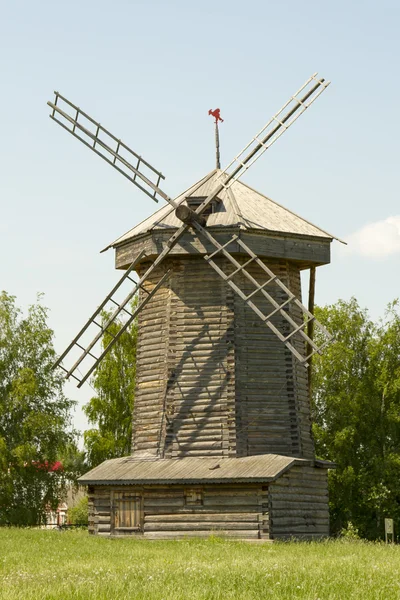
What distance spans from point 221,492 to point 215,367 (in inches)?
132

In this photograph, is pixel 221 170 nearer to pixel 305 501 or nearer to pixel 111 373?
pixel 305 501

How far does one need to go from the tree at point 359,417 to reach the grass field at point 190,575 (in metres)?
20.2

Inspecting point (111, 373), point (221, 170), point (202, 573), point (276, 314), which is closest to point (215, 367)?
point (276, 314)

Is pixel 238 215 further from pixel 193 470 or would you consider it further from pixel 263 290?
pixel 193 470

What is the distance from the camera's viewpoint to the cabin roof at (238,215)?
26.9m

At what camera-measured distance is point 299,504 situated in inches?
1029

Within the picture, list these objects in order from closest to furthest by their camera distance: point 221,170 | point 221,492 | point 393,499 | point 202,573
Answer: point 202,573, point 221,492, point 221,170, point 393,499

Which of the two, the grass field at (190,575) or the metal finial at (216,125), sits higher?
the metal finial at (216,125)

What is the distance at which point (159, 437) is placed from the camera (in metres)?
26.4

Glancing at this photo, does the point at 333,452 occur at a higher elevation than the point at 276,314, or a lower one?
lower

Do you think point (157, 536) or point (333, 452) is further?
point (333, 452)

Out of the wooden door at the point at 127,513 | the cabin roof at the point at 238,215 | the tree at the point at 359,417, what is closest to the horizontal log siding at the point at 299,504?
the wooden door at the point at 127,513

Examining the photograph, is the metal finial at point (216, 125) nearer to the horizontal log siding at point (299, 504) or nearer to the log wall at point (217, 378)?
the log wall at point (217, 378)

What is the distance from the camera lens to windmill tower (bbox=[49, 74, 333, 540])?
990 inches
